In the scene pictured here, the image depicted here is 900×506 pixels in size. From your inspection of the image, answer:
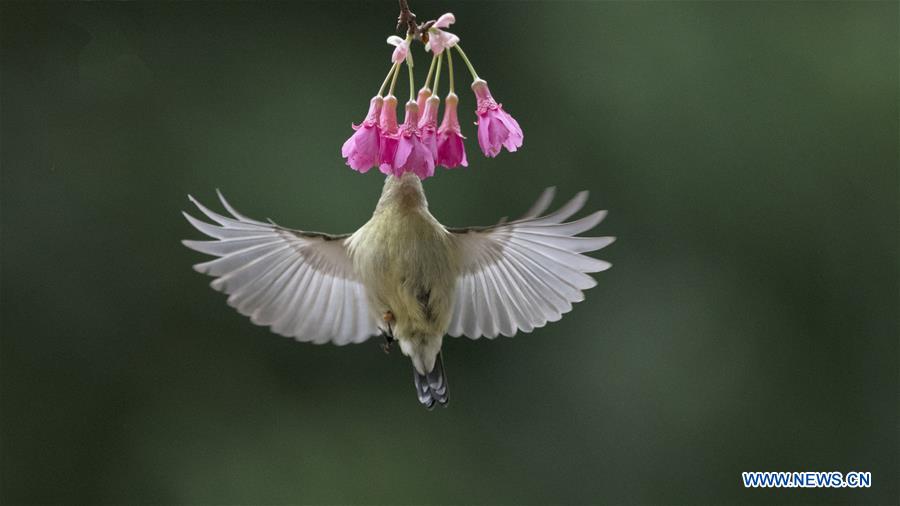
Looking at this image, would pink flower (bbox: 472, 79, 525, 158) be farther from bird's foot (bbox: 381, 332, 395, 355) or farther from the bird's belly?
bird's foot (bbox: 381, 332, 395, 355)

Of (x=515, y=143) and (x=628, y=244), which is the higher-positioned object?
(x=628, y=244)

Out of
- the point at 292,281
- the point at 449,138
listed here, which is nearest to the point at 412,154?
the point at 449,138

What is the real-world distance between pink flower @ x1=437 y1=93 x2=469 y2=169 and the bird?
1.03ft

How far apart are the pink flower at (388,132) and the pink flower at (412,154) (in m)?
0.05

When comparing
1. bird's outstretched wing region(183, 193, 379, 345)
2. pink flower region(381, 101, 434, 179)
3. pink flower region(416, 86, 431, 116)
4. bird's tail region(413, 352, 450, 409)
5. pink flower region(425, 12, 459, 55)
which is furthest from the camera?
bird's tail region(413, 352, 450, 409)

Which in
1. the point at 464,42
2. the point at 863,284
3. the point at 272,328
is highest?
the point at 464,42

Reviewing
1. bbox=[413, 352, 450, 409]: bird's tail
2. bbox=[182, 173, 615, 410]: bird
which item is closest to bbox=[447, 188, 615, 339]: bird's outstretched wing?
bbox=[182, 173, 615, 410]: bird

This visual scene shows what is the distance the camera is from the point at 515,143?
92.2 inches

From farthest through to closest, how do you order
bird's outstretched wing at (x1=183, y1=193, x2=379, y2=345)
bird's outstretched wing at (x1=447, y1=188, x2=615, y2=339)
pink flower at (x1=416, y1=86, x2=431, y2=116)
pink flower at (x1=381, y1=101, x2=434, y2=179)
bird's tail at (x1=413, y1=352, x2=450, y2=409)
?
bird's tail at (x1=413, y1=352, x2=450, y2=409) < bird's outstretched wing at (x1=183, y1=193, x2=379, y2=345) < bird's outstretched wing at (x1=447, y1=188, x2=615, y2=339) < pink flower at (x1=416, y1=86, x2=431, y2=116) < pink flower at (x1=381, y1=101, x2=434, y2=179)

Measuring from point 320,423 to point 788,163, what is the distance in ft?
9.80

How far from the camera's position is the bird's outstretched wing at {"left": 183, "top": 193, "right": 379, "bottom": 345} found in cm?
→ 284

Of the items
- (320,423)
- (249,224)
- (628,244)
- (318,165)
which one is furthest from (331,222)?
(249,224)

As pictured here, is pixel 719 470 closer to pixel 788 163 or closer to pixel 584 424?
pixel 584 424

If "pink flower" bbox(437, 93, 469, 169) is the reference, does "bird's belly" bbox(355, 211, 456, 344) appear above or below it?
below
